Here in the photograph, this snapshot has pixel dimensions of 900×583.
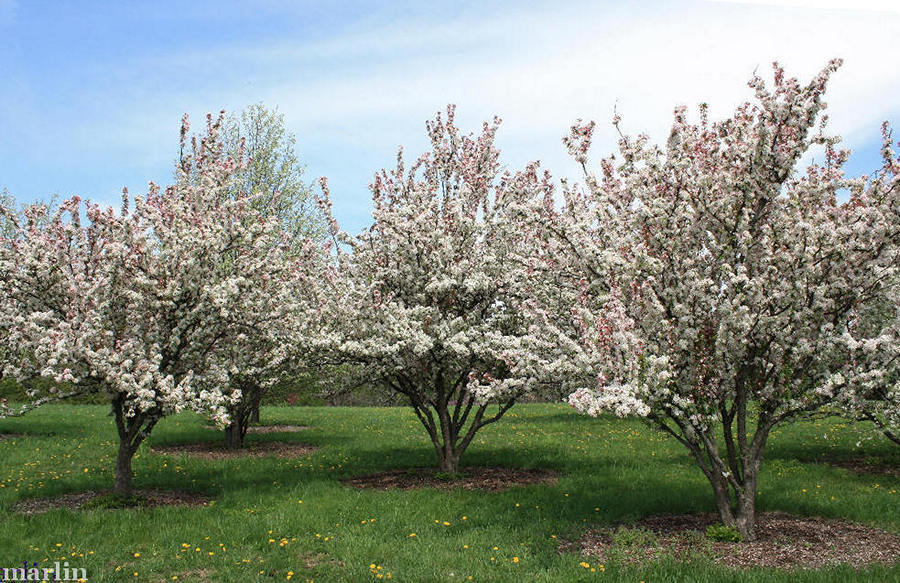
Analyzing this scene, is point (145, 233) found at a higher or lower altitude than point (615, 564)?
higher

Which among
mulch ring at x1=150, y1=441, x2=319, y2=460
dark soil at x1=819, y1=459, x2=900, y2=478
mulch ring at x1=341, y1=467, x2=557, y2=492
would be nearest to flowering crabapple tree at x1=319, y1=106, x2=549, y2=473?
mulch ring at x1=341, y1=467, x2=557, y2=492

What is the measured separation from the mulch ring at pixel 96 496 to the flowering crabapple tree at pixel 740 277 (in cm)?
791

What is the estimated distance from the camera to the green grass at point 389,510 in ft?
25.5

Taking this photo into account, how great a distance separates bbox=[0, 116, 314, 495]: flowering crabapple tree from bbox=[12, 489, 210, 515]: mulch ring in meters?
0.64

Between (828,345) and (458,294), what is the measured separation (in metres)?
6.97

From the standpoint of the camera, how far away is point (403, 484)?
42.4 ft

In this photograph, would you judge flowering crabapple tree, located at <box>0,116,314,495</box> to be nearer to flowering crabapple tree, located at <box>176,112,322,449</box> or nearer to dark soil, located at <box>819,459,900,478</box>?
flowering crabapple tree, located at <box>176,112,322,449</box>

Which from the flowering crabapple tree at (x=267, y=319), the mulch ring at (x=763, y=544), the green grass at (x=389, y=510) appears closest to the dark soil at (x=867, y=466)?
the green grass at (x=389, y=510)

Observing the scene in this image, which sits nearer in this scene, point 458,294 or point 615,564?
point 615,564

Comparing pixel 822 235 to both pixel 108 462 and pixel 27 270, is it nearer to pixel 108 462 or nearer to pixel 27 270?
pixel 27 270

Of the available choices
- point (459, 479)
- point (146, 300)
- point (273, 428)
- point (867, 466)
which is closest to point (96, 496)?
point (146, 300)

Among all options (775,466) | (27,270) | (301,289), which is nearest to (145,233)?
(27,270)

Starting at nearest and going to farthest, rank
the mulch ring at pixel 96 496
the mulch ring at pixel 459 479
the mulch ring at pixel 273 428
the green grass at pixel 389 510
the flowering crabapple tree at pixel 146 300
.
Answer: the green grass at pixel 389 510, the flowering crabapple tree at pixel 146 300, the mulch ring at pixel 96 496, the mulch ring at pixel 459 479, the mulch ring at pixel 273 428

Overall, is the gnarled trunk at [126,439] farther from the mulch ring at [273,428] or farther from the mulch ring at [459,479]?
the mulch ring at [273,428]
